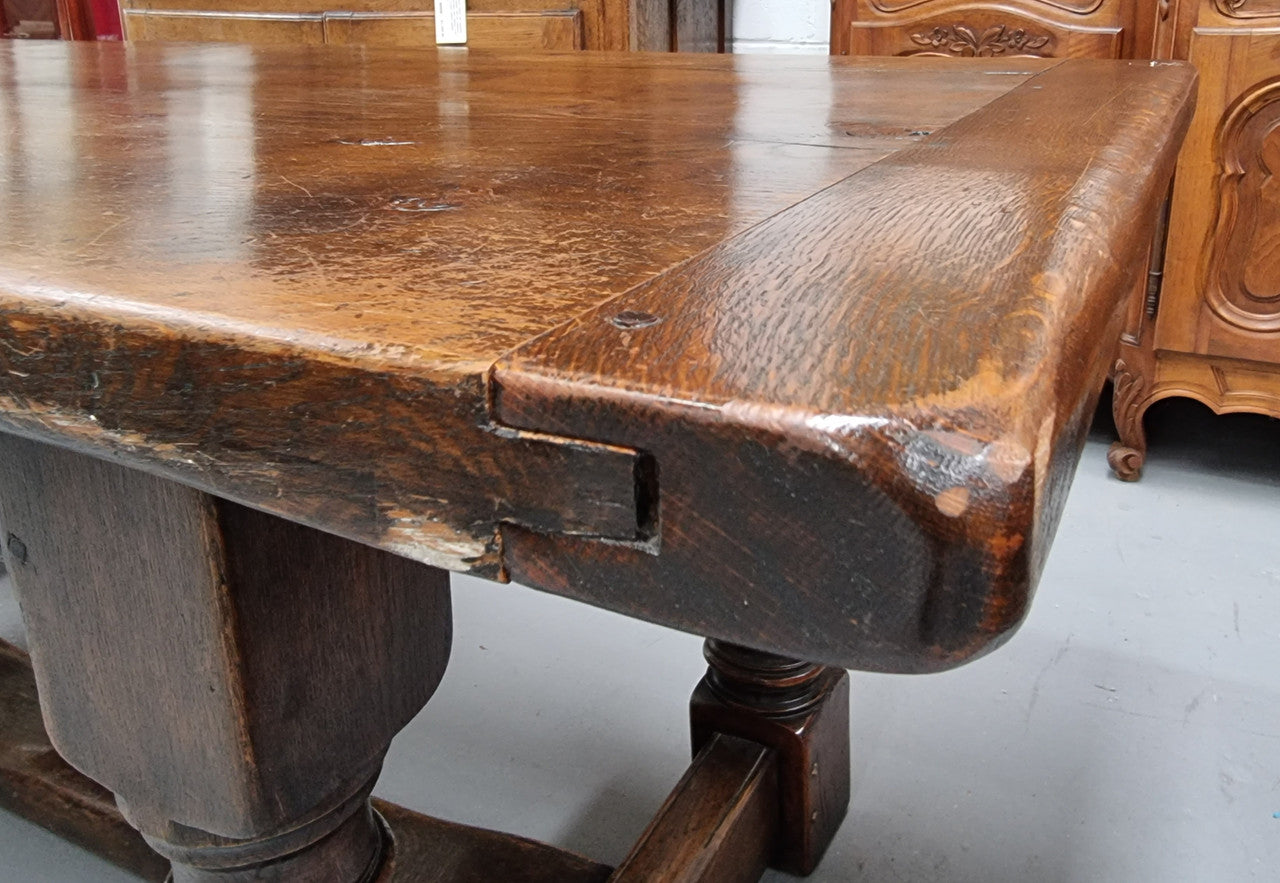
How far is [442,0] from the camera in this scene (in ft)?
7.91

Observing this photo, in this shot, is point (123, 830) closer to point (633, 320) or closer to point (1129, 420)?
point (633, 320)

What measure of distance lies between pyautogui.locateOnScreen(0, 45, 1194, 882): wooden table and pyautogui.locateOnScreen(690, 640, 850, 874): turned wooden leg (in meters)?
0.18

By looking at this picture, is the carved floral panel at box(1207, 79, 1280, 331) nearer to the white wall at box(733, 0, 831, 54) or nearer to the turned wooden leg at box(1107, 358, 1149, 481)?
the turned wooden leg at box(1107, 358, 1149, 481)

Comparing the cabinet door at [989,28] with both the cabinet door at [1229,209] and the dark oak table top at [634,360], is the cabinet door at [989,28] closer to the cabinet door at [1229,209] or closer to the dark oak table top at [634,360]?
the cabinet door at [1229,209]

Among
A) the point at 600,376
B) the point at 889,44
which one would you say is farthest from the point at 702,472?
the point at 889,44

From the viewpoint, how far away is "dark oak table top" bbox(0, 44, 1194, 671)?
22 centimetres

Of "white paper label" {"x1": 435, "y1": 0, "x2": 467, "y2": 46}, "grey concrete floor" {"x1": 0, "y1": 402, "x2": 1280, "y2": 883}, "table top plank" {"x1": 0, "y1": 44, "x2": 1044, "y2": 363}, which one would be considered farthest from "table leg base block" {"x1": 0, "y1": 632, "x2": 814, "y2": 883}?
"white paper label" {"x1": 435, "y1": 0, "x2": 467, "y2": 46}

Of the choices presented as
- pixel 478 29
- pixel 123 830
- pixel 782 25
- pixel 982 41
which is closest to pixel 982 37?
pixel 982 41

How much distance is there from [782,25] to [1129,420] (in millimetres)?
1202

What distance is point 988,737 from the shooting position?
1209 millimetres

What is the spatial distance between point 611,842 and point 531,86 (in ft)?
2.35

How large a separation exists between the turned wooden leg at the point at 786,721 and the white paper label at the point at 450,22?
185cm

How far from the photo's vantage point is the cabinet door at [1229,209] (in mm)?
1646

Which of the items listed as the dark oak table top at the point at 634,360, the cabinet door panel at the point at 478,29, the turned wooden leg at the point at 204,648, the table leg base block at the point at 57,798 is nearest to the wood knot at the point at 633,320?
the dark oak table top at the point at 634,360
